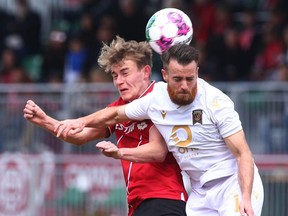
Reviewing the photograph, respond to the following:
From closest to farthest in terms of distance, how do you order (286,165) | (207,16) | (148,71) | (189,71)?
(189,71) < (148,71) < (286,165) < (207,16)

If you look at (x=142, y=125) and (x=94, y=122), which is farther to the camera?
(x=94, y=122)

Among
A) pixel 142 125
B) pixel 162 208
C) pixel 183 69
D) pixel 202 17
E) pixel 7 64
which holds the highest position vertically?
pixel 202 17

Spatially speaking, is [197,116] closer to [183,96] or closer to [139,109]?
[183,96]

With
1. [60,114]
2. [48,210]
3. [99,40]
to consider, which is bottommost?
[48,210]

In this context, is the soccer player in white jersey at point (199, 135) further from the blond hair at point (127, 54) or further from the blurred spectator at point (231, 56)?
the blurred spectator at point (231, 56)

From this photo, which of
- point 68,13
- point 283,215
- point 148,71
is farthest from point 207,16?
point 148,71

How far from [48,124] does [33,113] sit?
17cm

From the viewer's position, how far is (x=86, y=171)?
15.2 m

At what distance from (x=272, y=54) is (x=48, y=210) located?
4002 mm

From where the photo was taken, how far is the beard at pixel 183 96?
8.93 m

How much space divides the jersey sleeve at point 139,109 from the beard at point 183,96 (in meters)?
0.30

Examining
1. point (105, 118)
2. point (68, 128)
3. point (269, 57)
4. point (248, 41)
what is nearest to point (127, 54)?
point (105, 118)

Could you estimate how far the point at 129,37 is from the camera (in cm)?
1747

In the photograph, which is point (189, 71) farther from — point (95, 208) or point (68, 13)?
point (68, 13)
